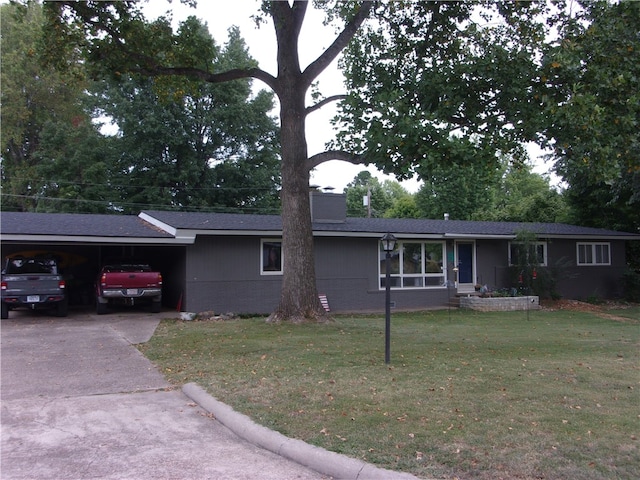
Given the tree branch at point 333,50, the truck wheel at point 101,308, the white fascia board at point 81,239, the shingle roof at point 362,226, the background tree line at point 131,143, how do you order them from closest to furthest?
1. the tree branch at point 333,50
2. the white fascia board at point 81,239
3. the truck wheel at point 101,308
4. the shingle roof at point 362,226
5. the background tree line at point 131,143

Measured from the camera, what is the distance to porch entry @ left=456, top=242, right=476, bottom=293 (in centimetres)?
2208

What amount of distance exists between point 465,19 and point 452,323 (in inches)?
325

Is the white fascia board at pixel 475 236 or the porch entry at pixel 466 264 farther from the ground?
the white fascia board at pixel 475 236

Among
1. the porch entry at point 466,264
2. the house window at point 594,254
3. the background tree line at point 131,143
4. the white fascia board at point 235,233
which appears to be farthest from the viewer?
the background tree line at point 131,143

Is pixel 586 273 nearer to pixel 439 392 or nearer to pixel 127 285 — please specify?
pixel 127 285

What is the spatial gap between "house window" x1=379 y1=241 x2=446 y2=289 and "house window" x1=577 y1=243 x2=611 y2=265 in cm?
718

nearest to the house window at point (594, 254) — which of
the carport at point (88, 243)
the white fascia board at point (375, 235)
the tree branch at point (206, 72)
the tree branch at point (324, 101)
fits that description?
the white fascia board at point (375, 235)

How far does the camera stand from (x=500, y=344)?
1093 cm

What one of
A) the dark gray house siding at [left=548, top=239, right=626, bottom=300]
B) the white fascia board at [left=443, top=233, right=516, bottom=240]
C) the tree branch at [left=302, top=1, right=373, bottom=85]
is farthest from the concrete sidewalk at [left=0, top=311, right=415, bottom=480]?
the dark gray house siding at [left=548, top=239, right=626, bottom=300]

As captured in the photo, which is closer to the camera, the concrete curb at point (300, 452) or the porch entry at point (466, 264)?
the concrete curb at point (300, 452)

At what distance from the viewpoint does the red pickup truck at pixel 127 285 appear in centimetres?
1631

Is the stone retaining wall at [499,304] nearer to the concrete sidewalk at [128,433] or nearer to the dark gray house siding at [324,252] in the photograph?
the dark gray house siding at [324,252]

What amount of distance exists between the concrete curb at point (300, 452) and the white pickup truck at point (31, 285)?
36.5ft

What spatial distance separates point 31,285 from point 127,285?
8.41 feet
